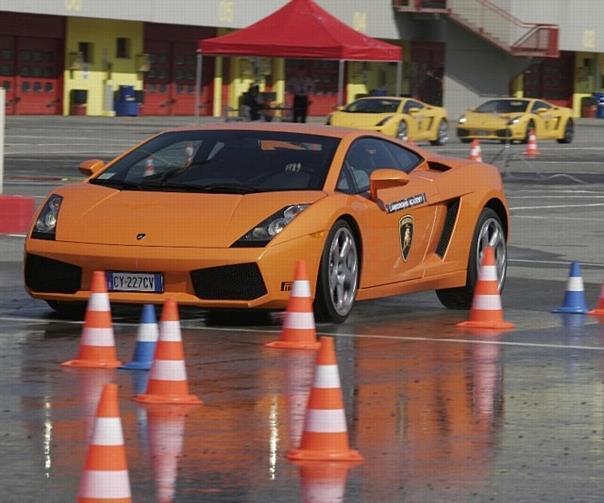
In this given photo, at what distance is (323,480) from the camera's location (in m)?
7.37

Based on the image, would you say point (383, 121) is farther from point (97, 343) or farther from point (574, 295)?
point (97, 343)

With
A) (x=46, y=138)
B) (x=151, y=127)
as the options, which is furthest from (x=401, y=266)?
(x=151, y=127)

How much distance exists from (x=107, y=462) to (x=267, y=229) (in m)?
6.09

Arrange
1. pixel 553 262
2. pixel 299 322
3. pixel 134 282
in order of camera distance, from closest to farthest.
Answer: pixel 299 322 < pixel 134 282 < pixel 553 262

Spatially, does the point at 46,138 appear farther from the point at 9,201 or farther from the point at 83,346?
the point at 83,346

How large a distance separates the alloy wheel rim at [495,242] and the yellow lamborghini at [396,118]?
31.6 m

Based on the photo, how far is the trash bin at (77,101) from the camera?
63.5m

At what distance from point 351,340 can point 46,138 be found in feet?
112

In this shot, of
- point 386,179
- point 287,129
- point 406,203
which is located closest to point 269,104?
point 287,129

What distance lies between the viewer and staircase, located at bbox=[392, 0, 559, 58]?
71.9m

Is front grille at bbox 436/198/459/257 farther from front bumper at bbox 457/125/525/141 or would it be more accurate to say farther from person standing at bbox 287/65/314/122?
person standing at bbox 287/65/314/122

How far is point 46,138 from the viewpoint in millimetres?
45188

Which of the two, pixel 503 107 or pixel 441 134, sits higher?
pixel 503 107

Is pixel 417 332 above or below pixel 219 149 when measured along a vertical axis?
below
